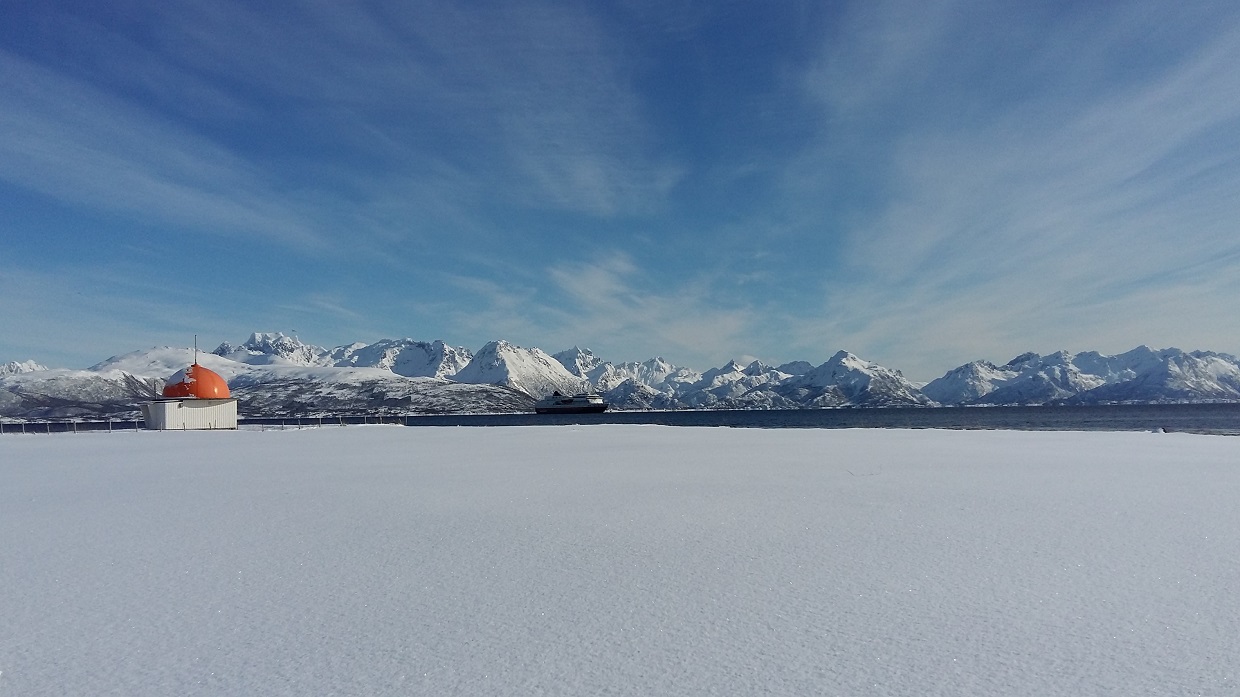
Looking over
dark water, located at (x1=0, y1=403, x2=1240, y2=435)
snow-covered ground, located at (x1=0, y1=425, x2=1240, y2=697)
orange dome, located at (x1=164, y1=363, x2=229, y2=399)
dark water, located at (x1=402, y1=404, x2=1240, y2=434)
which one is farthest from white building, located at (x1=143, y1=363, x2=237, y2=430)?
snow-covered ground, located at (x1=0, y1=425, x2=1240, y2=697)

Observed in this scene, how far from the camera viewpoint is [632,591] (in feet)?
18.7

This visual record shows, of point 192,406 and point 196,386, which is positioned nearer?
point 192,406

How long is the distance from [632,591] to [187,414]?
5993 cm

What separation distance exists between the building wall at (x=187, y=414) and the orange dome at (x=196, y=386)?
78 centimetres

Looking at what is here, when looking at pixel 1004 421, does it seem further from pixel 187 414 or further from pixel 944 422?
pixel 187 414

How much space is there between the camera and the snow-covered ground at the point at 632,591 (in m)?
4.11

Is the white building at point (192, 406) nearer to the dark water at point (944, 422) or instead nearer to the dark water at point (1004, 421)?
the dark water at point (944, 422)

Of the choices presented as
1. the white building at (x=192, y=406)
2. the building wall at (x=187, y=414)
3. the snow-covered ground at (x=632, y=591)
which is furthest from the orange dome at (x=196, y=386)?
the snow-covered ground at (x=632, y=591)

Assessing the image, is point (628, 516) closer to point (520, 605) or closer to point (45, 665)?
point (520, 605)

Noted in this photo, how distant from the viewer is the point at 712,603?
537 centimetres

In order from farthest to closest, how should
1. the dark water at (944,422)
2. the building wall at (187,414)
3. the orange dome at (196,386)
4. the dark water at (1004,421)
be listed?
the dark water at (1004,421)
the dark water at (944,422)
the orange dome at (196,386)
the building wall at (187,414)

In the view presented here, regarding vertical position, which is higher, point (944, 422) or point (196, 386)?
point (196, 386)

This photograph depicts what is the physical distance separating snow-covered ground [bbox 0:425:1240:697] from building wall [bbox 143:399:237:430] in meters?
48.5

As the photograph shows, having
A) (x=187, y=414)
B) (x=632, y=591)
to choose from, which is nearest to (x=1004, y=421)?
(x=187, y=414)
